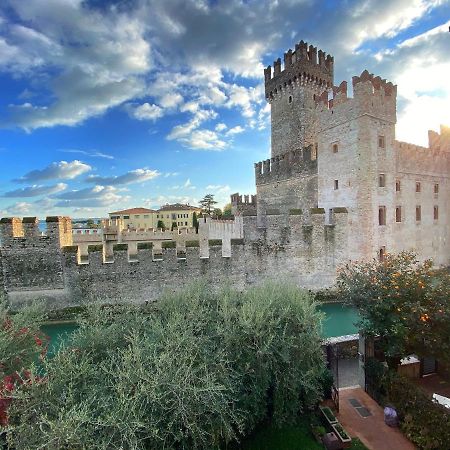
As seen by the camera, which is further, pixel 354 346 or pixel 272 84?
pixel 272 84

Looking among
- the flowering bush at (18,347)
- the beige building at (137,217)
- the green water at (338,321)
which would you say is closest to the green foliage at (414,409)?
the green water at (338,321)

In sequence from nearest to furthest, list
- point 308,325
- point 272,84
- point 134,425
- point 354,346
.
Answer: point 134,425, point 308,325, point 354,346, point 272,84

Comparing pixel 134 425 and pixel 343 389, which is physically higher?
pixel 134 425

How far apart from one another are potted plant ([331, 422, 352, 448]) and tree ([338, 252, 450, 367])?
72.4 inches

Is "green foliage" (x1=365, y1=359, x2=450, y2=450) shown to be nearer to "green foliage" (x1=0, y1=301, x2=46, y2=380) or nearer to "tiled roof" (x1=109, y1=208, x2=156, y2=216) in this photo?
"green foliage" (x1=0, y1=301, x2=46, y2=380)

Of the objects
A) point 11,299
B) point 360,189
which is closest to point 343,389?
point 360,189

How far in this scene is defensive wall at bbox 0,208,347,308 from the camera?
40.0ft

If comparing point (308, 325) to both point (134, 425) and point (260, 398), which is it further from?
point (134, 425)

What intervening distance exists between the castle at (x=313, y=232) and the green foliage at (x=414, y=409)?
7.64m

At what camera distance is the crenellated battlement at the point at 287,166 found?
17562mm

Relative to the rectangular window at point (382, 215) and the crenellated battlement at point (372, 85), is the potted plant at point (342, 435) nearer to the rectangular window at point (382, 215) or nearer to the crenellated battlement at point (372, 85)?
the rectangular window at point (382, 215)

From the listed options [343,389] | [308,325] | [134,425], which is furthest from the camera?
[343,389]

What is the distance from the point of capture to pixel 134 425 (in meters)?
3.40

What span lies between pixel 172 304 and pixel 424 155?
1779 centimetres
